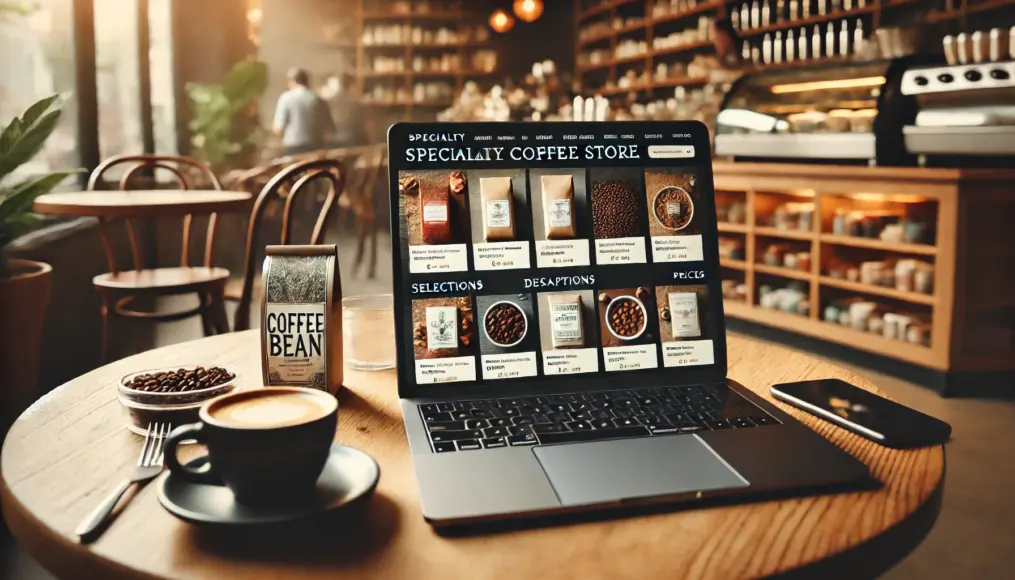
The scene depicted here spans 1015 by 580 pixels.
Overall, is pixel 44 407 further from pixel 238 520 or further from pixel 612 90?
pixel 612 90

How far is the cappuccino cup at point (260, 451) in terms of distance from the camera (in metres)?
0.54

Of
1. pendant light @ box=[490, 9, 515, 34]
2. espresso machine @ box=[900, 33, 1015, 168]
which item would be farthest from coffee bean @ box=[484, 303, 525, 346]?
pendant light @ box=[490, 9, 515, 34]

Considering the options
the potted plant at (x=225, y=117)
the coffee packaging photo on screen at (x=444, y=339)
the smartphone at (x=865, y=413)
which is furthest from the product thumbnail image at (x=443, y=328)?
the potted plant at (x=225, y=117)

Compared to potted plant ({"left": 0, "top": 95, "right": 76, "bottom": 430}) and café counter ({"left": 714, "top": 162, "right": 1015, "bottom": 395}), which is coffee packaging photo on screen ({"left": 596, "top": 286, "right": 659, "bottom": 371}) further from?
café counter ({"left": 714, "top": 162, "right": 1015, "bottom": 395})

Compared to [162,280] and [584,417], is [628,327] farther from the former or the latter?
[162,280]

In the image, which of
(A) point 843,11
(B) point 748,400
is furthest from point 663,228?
(A) point 843,11

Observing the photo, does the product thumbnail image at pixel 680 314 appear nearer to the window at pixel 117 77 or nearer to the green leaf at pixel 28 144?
the green leaf at pixel 28 144

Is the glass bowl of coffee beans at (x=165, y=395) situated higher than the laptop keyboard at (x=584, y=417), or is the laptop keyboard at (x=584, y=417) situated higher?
the glass bowl of coffee beans at (x=165, y=395)

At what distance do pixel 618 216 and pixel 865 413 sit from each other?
0.32 m

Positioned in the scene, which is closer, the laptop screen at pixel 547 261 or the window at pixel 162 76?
the laptop screen at pixel 547 261

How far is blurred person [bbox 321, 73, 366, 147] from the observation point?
31.2 ft

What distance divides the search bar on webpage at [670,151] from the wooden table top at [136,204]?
2.53m

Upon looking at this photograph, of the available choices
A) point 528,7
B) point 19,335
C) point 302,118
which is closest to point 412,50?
point 528,7

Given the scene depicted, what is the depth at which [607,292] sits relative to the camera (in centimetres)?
89
